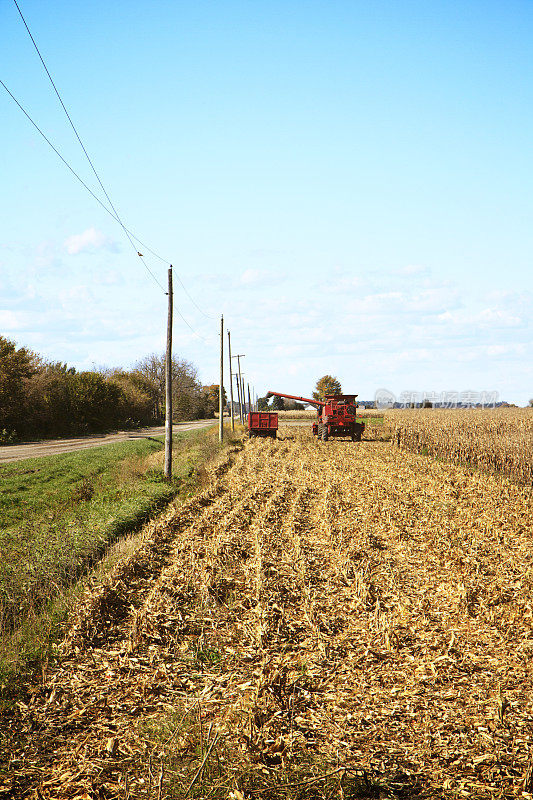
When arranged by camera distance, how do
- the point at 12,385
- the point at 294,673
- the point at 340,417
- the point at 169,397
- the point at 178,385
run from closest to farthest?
the point at 294,673
the point at 169,397
the point at 340,417
the point at 12,385
the point at 178,385

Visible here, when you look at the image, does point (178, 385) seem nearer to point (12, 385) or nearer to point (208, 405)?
point (208, 405)

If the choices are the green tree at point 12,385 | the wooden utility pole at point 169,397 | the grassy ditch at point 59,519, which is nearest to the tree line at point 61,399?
the green tree at point 12,385

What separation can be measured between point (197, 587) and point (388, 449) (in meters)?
26.0

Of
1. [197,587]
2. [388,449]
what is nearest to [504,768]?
[197,587]

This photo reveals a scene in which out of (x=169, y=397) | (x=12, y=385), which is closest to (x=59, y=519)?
(x=169, y=397)

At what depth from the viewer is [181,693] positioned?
21.9ft

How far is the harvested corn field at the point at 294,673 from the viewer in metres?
5.19

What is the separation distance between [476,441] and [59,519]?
17.7 m

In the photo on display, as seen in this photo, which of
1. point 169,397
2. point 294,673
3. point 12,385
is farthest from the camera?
point 12,385

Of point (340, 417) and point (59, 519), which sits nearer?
point (59, 519)

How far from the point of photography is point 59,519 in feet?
52.5

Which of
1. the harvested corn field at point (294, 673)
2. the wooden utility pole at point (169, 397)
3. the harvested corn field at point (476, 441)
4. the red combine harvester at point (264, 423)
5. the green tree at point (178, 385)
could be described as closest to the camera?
the harvested corn field at point (294, 673)

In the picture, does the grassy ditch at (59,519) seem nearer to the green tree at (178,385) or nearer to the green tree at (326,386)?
the green tree at (178,385)

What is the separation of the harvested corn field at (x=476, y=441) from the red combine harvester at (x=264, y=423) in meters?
10.3
